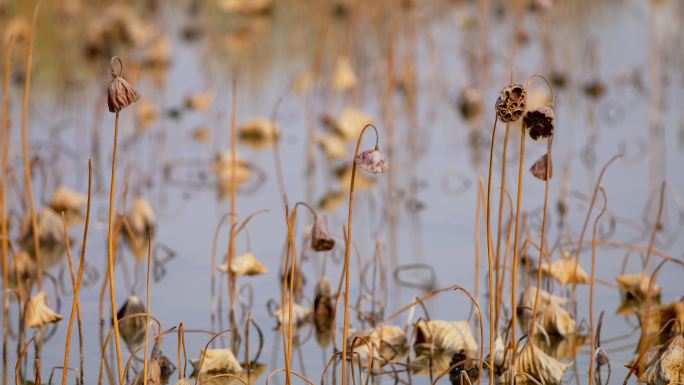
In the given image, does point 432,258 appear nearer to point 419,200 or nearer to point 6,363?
point 419,200

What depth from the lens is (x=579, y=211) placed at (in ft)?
7.22

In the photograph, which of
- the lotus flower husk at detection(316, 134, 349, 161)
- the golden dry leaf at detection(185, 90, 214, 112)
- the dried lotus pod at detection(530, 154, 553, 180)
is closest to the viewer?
the dried lotus pod at detection(530, 154, 553, 180)

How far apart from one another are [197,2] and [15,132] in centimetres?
223

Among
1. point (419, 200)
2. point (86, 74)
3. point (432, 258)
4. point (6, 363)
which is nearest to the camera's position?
A: point (6, 363)

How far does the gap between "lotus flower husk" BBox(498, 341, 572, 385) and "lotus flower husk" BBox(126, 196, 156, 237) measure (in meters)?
1.13

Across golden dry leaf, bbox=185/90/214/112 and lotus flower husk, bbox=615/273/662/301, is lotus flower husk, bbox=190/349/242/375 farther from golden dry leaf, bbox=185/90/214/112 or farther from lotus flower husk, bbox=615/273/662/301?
golden dry leaf, bbox=185/90/214/112

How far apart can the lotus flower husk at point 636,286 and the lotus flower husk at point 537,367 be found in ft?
1.37

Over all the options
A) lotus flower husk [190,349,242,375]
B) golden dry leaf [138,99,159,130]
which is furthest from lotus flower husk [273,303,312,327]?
golden dry leaf [138,99,159,130]

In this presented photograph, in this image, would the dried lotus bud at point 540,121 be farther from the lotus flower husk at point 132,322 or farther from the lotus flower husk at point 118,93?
the lotus flower husk at point 132,322

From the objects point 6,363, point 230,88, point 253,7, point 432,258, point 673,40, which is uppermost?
point 253,7

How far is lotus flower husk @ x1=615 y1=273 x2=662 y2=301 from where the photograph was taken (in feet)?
5.20

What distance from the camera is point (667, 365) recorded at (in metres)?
1.13

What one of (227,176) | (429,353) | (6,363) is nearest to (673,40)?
(227,176)

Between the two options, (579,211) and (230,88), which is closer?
(579,211)
